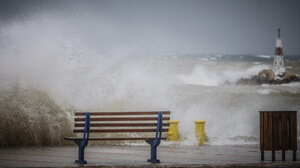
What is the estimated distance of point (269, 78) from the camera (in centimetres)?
1207

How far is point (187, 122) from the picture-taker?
928cm

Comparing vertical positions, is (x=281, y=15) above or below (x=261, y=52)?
above

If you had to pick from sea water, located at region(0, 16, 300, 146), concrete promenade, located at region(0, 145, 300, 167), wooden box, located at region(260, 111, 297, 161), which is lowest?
concrete promenade, located at region(0, 145, 300, 167)

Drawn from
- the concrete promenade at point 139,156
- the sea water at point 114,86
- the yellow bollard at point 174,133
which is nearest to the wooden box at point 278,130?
the concrete promenade at point 139,156

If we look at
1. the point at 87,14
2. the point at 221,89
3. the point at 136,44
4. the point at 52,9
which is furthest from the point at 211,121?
the point at 52,9

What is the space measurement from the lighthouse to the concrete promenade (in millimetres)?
6465

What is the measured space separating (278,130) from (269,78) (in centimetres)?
794

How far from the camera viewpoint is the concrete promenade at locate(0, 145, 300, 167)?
424 cm

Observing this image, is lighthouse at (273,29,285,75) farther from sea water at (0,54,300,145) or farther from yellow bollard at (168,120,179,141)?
yellow bollard at (168,120,179,141)

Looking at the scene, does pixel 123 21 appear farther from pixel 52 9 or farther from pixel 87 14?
pixel 52 9

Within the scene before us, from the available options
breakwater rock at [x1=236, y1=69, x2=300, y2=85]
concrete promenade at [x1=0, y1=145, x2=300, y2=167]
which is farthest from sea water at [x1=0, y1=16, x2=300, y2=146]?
concrete promenade at [x1=0, y1=145, x2=300, y2=167]

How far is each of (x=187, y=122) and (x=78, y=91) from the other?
3244 mm

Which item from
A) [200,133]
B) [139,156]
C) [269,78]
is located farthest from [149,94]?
[139,156]

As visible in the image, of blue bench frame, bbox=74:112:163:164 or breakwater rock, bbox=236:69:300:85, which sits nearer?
blue bench frame, bbox=74:112:163:164
